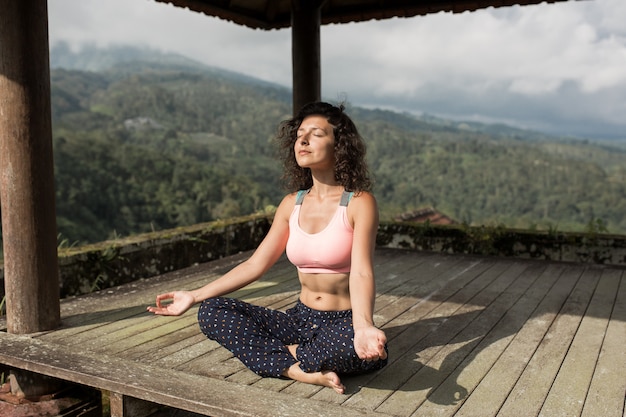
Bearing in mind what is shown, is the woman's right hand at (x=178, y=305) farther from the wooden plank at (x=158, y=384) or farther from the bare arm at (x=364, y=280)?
the bare arm at (x=364, y=280)

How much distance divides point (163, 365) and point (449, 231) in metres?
3.96

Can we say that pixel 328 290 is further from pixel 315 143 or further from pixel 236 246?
pixel 236 246

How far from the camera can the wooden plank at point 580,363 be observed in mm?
2537

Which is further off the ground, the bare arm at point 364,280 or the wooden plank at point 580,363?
the bare arm at point 364,280

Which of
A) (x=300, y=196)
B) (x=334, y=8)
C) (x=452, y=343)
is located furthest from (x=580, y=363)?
(x=334, y=8)

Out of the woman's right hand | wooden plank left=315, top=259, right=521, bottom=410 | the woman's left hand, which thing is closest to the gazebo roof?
wooden plank left=315, top=259, right=521, bottom=410

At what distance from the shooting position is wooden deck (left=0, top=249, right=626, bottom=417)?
2580 millimetres

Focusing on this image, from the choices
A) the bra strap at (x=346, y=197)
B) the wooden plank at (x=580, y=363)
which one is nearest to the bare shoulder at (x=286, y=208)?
the bra strap at (x=346, y=197)

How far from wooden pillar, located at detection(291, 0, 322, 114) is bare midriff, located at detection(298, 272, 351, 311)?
3.07 meters

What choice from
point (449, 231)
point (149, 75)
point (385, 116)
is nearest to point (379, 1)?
point (449, 231)

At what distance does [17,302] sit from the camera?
3.37 metres

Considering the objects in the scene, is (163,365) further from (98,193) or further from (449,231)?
(98,193)

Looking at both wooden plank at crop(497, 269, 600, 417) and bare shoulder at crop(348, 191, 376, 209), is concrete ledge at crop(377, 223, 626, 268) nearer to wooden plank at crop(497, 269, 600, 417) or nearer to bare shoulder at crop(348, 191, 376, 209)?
wooden plank at crop(497, 269, 600, 417)

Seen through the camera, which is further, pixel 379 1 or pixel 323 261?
pixel 379 1
